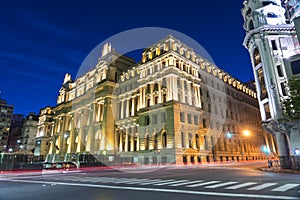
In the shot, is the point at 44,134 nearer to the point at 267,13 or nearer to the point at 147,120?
the point at 147,120

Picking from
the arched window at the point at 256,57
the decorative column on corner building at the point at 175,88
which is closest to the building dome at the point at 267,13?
the arched window at the point at 256,57

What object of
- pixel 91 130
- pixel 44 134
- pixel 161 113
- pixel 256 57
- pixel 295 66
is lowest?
pixel 91 130

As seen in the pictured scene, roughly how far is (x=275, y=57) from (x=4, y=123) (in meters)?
117

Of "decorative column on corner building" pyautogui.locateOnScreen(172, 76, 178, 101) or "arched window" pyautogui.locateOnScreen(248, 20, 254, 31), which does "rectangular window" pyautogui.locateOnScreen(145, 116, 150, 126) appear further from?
"arched window" pyautogui.locateOnScreen(248, 20, 254, 31)

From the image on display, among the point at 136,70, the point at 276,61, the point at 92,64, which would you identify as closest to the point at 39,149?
the point at 92,64

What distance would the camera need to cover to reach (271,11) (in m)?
35.5

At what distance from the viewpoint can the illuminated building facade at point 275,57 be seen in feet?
99.7

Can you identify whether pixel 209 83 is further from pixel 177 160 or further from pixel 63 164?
pixel 63 164

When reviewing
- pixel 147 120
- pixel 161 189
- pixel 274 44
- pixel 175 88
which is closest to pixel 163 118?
pixel 147 120

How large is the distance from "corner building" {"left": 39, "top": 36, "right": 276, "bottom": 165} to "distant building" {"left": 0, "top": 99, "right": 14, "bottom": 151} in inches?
1488

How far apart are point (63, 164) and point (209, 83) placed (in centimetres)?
4290

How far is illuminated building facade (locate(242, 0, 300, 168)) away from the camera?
1196 inches

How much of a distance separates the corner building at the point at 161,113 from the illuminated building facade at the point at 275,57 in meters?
8.29

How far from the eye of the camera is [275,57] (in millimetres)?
32406
